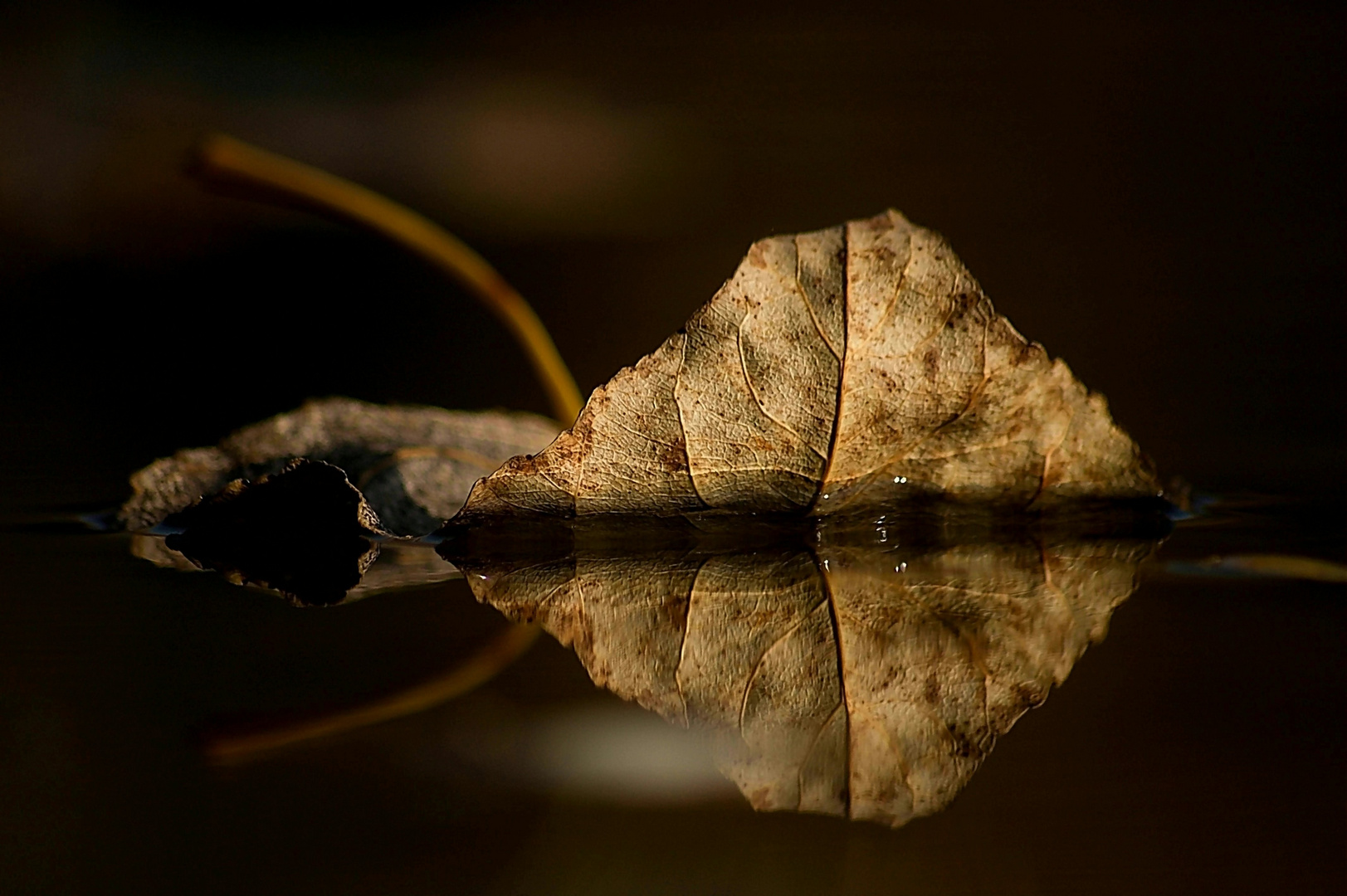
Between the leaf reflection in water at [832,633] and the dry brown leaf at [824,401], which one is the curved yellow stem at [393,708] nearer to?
the leaf reflection in water at [832,633]

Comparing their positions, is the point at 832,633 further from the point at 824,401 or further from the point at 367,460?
the point at 367,460

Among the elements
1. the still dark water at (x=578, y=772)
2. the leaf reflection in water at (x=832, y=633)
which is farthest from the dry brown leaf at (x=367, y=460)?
the still dark water at (x=578, y=772)

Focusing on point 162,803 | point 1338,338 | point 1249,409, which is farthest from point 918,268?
point 1338,338

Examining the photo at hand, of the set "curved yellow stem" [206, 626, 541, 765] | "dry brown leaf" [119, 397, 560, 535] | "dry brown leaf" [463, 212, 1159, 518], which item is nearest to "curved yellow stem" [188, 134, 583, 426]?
"dry brown leaf" [119, 397, 560, 535]

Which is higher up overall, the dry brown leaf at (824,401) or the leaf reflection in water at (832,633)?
the dry brown leaf at (824,401)

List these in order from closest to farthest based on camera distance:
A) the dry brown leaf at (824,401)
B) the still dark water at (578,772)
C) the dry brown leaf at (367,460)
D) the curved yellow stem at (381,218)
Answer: the still dark water at (578,772) → the dry brown leaf at (824,401) → the dry brown leaf at (367,460) → the curved yellow stem at (381,218)

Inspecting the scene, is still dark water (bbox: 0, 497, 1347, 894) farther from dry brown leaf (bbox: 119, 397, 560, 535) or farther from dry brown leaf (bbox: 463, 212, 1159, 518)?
A: dry brown leaf (bbox: 119, 397, 560, 535)

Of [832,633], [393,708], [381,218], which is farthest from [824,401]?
[381,218]

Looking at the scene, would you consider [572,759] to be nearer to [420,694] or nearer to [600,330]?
[420,694]
